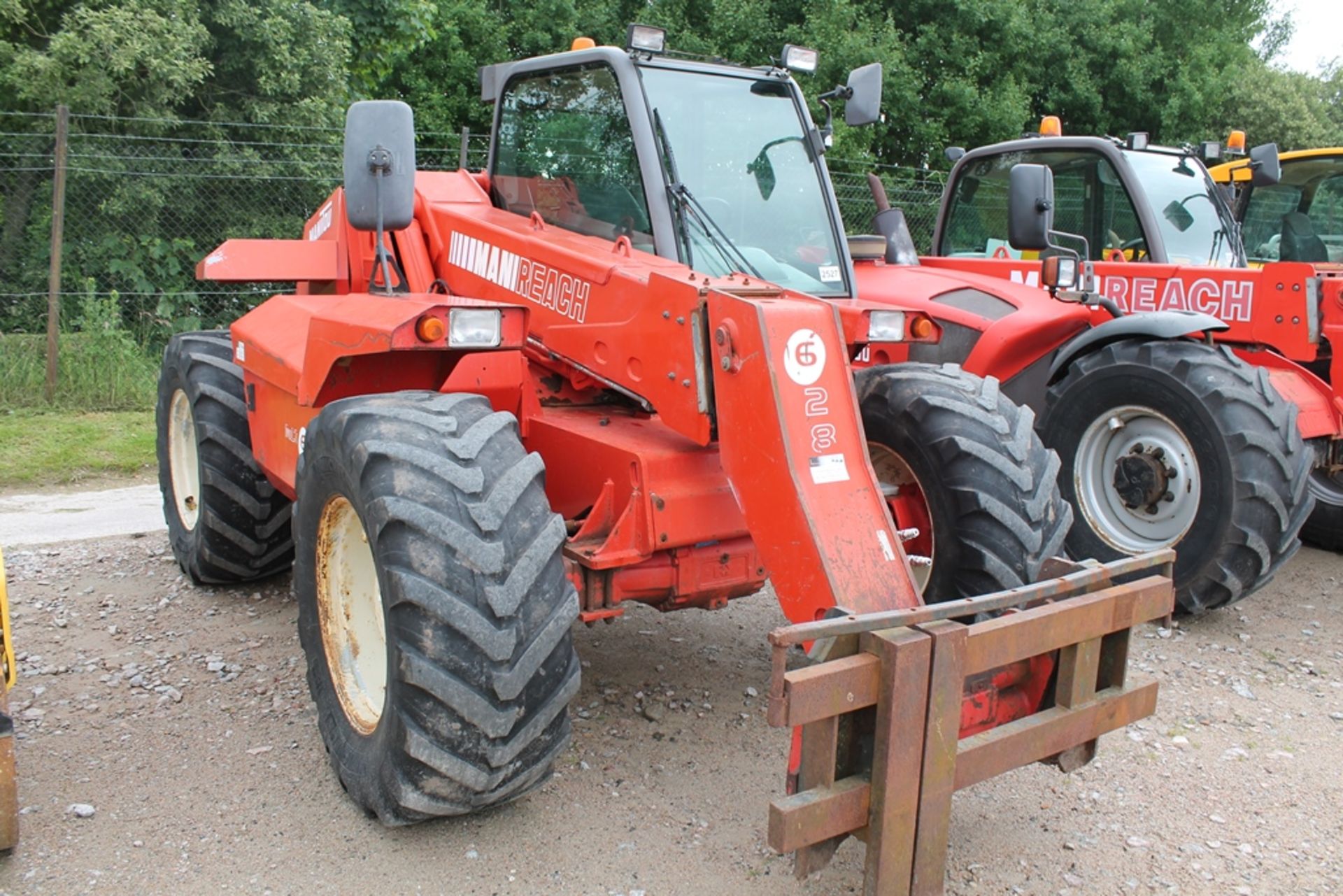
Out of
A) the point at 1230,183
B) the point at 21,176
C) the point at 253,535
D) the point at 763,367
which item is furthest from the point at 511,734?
the point at 21,176

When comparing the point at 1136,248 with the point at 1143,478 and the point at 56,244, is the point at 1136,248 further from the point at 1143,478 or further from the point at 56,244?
the point at 56,244

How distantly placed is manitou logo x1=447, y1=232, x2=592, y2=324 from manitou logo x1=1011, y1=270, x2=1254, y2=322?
3.48 metres

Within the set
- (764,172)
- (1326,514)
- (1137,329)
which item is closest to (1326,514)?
(1326,514)

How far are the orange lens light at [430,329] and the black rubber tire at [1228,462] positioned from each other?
3469 millimetres

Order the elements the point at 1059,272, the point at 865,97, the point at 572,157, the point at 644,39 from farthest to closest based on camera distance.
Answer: the point at 1059,272
the point at 865,97
the point at 572,157
the point at 644,39

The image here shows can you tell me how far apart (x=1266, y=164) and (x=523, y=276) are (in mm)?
5045

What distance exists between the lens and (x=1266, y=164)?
6953 mm

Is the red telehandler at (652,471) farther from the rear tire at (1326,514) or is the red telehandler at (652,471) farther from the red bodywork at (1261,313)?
the rear tire at (1326,514)

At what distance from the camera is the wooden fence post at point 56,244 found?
8.85 m

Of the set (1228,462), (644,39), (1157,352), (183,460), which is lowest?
(183,460)

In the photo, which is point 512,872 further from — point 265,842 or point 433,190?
point 433,190

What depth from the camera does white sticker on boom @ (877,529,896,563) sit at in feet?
10.5

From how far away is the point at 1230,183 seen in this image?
792cm

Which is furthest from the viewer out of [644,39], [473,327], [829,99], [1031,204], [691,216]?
[1031,204]
